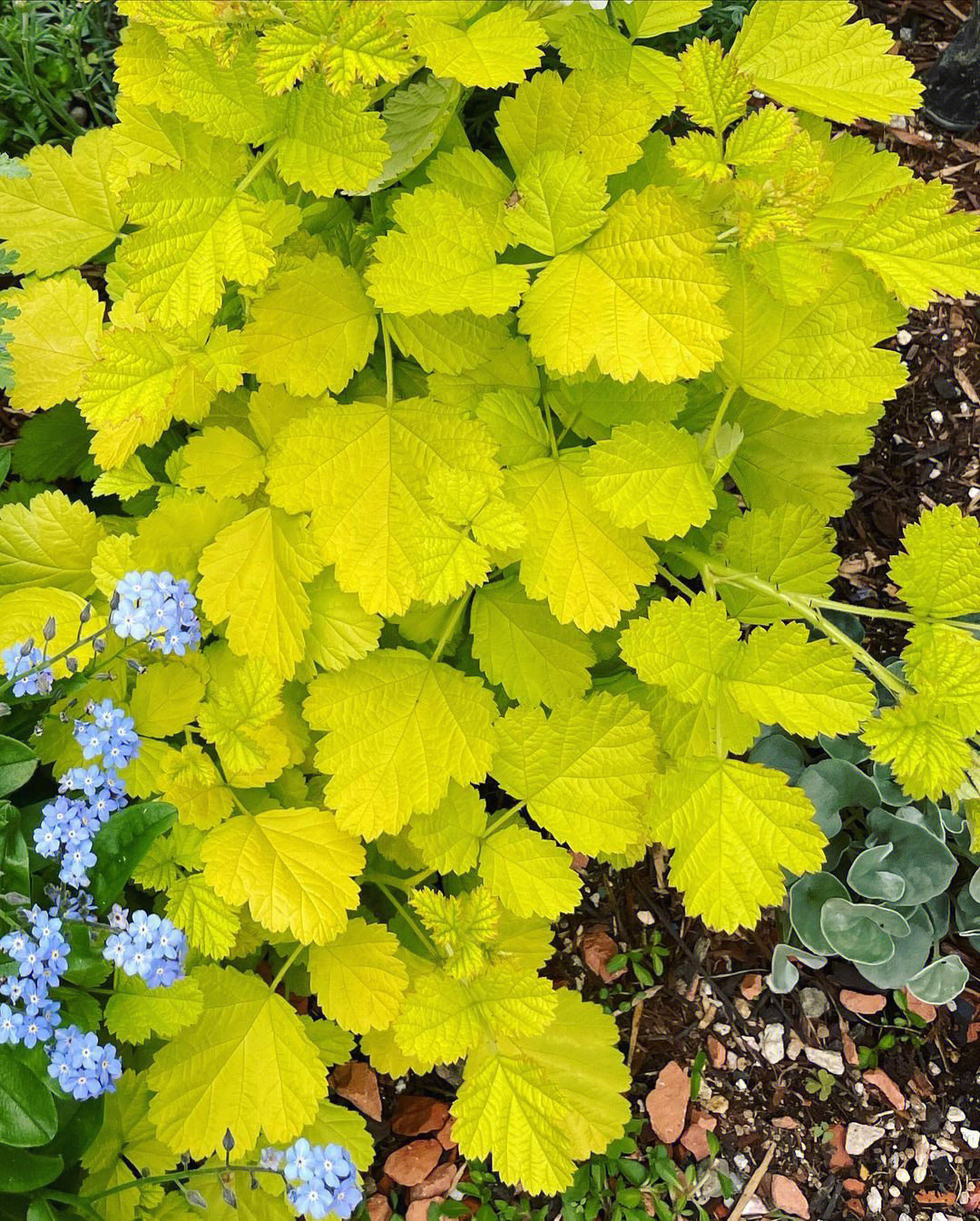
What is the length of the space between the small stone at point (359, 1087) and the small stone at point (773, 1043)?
2.62ft

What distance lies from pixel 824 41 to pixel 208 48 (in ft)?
3.05

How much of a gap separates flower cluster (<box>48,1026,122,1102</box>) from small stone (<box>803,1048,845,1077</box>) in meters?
1.42

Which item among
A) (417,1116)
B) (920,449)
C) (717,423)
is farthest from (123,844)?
(920,449)

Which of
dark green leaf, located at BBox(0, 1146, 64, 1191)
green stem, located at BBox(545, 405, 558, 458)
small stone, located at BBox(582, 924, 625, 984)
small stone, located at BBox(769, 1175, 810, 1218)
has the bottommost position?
small stone, located at BBox(769, 1175, 810, 1218)

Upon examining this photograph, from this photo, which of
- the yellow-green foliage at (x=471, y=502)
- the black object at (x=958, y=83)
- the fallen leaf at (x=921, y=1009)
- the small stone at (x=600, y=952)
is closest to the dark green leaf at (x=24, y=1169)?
the yellow-green foliage at (x=471, y=502)

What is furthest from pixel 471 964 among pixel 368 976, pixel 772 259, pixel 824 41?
pixel 824 41

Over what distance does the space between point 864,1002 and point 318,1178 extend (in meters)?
1.34

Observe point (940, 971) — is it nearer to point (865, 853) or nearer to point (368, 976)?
point (865, 853)

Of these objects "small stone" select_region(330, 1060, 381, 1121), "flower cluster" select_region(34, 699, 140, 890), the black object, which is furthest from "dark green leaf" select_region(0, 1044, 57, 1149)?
the black object

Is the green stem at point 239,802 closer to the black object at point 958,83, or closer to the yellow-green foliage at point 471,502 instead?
the yellow-green foliage at point 471,502

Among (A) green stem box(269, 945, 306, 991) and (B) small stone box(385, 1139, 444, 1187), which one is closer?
(A) green stem box(269, 945, 306, 991)

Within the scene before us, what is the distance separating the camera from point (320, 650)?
1.79 m

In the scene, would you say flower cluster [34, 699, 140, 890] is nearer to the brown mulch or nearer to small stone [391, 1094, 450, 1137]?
small stone [391, 1094, 450, 1137]

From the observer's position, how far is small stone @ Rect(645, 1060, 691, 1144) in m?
2.16
